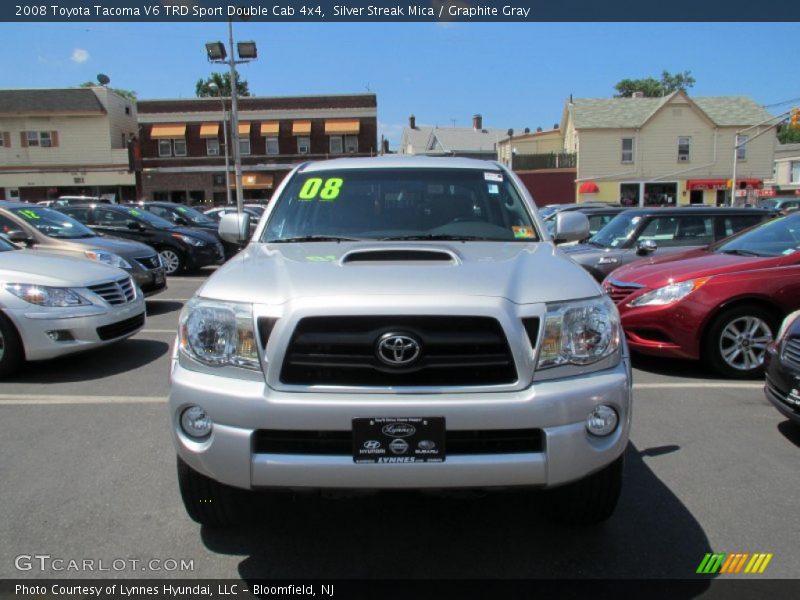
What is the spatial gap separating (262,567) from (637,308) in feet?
15.0

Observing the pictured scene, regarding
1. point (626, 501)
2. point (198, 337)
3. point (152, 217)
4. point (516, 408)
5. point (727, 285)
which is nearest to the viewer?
point (516, 408)

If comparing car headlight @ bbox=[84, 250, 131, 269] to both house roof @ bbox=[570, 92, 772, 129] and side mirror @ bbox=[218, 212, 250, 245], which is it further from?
house roof @ bbox=[570, 92, 772, 129]

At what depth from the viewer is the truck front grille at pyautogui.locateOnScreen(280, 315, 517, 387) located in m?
2.50

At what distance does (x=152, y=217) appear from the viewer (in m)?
14.2

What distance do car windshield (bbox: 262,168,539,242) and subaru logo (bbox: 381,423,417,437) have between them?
4.83 feet

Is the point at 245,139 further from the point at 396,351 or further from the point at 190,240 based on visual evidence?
the point at 396,351

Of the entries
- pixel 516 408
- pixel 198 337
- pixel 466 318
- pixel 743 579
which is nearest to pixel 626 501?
pixel 743 579

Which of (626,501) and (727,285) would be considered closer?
(626,501)

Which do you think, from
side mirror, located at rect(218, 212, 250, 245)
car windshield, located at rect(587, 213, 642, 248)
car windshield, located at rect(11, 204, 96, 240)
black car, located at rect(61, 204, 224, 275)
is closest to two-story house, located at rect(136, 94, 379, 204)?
black car, located at rect(61, 204, 224, 275)

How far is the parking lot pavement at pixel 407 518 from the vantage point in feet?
9.34

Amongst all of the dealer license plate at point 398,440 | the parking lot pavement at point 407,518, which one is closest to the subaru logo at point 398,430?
the dealer license plate at point 398,440

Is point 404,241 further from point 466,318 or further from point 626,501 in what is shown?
point 626,501

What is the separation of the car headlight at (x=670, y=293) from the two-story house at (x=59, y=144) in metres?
44.6

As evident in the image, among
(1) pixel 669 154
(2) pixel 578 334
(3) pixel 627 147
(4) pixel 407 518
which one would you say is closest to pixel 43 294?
(4) pixel 407 518
